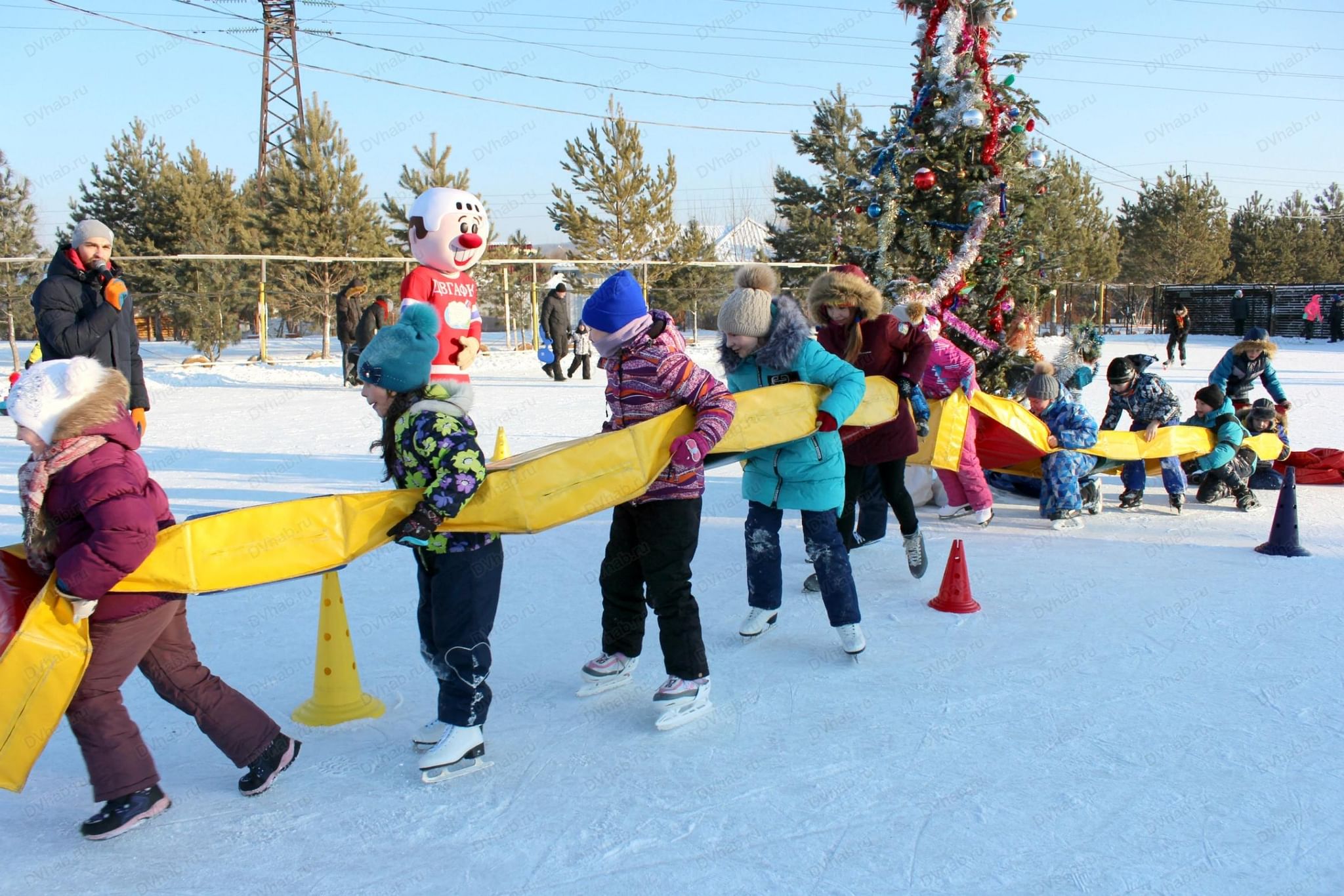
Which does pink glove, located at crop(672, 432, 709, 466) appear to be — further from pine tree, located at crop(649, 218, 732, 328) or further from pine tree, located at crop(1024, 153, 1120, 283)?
pine tree, located at crop(1024, 153, 1120, 283)

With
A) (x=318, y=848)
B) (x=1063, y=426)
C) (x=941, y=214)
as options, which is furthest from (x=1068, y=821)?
(x=941, y=214)

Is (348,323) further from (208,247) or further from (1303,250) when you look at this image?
(1303,250)

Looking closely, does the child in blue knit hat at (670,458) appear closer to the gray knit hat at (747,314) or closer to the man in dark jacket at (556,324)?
the gray knit hat at (747,314)

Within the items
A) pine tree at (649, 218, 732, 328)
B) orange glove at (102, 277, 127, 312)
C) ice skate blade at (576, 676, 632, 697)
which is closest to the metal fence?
pine tree at (649, 218, 732, 328)

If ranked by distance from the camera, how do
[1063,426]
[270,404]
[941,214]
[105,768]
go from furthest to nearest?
[270,404] < [941,214] < [1063,426] < [105,768]

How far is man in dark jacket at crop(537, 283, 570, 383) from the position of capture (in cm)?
1647

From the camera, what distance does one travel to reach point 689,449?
328 centimetres

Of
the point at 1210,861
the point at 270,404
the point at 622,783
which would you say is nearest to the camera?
the point at 1210,861

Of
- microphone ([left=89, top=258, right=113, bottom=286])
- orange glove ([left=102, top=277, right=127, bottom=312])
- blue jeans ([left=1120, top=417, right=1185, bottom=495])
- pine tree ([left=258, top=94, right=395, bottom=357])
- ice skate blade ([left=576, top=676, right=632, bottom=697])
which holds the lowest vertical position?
ice skate blade ([left=576, top=676, right=632, bottom=697])

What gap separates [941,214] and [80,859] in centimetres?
841

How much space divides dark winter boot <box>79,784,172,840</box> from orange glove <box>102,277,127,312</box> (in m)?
3.04

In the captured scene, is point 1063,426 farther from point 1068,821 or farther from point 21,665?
point 21,665

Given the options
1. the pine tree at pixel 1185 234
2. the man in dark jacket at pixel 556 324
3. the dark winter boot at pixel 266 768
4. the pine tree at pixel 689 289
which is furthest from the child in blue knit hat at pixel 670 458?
the pine tree at pixel 1185 234

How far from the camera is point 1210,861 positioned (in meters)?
2.55
